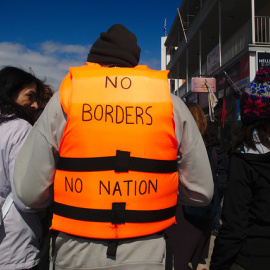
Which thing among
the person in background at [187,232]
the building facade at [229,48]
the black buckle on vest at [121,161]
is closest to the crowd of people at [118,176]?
the black buckle on vest at [121,161]

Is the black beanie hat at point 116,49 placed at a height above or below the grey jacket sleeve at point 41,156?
above

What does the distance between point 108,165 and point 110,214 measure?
22 centimetres

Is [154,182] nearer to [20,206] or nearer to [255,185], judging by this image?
Answer: [255,185]

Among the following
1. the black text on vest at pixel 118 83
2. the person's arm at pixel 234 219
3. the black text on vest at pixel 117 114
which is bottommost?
the person's arm at pixel 234 219

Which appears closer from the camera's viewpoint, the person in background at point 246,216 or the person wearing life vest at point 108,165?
the person wearing life vest at point 108,165

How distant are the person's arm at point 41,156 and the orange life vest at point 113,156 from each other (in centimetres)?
4

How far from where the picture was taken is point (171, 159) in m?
1.43

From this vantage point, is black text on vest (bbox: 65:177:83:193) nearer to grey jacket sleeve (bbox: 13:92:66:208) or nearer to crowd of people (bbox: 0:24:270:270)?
crowd of people (bbox: 0:24:270:270)

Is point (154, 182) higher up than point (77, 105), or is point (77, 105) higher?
point (77, 105)

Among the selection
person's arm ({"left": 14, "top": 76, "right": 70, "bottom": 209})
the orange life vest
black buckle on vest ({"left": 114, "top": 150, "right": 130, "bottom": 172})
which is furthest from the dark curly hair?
black buckle on vest ({"left": 114, "top": 150, "right": 130, "bottom": 172})

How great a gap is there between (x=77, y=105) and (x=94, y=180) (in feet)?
1.16

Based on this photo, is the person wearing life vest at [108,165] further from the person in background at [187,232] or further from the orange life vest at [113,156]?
the person in background at [187,232]

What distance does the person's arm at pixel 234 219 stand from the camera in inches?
63.1

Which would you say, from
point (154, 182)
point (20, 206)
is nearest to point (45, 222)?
point (20, 206)
